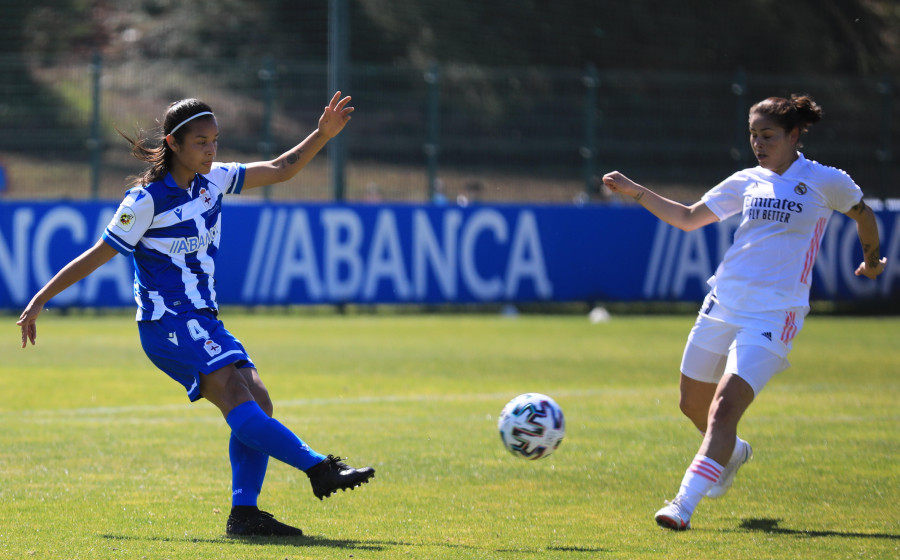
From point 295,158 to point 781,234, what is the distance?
271 centimetres

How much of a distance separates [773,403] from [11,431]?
257 inches

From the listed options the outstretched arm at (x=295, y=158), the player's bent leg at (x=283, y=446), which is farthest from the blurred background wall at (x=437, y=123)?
the player's bent leg at (x=283, y=446)

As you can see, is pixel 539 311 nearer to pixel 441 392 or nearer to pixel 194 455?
pixel 441 392

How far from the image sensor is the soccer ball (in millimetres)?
6320

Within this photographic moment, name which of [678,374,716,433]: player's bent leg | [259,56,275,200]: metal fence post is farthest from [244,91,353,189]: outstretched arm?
[259,56,275,200]: metal fence post

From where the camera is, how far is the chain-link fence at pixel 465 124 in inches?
845

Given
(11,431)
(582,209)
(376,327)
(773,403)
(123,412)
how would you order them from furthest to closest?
(582,209) < (376,327) < (773,403) < (123,412) < (11,431)

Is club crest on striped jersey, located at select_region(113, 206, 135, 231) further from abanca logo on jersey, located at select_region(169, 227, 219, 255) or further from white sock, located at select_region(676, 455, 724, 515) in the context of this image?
white sock, located at select_region(676, 455, 724, 515)

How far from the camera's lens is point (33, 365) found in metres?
12.8

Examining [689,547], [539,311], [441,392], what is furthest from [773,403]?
[539,311]

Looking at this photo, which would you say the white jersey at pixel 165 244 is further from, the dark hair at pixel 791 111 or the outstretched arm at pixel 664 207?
the dark hair at pixel 791 111

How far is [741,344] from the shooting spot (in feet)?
19.5

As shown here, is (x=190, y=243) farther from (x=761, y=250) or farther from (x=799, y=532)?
(x=799, y=532)

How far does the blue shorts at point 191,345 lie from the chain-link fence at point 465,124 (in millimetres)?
15586
